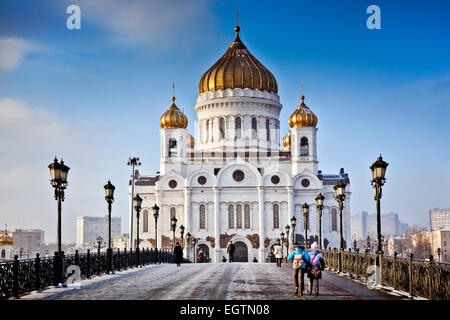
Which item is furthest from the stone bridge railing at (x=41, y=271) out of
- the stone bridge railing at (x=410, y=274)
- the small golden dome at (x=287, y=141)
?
the small golden dome at (x=287, y=141)

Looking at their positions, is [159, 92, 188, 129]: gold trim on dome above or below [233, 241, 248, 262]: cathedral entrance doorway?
above

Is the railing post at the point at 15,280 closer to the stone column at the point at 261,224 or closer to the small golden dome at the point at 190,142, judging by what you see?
the stone column at the point at 261,224

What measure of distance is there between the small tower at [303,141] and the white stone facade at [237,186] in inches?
4.2

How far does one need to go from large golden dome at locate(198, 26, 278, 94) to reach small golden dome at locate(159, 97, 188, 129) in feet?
16.7

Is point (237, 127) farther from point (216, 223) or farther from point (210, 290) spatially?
point (210, 290)

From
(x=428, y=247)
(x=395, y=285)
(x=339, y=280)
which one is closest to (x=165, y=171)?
(x=339, y=280)

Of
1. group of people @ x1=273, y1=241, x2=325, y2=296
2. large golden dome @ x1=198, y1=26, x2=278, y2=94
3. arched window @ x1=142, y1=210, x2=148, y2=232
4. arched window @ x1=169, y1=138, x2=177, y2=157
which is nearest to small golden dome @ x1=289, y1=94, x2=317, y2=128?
large golden dome @ x1=198, y1=26, x2=278, y2=94

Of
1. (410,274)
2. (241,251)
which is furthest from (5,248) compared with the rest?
(410,274)

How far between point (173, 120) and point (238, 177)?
31.7ft

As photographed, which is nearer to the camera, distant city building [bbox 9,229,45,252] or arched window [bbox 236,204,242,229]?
arched window [bbox 236,204,242,229]

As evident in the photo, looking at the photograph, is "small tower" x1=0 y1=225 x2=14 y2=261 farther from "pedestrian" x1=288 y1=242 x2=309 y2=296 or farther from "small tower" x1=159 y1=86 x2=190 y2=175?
"pedestrian" x1=288 y1=242 x2=309 y2=296

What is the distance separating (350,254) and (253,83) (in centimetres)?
4934

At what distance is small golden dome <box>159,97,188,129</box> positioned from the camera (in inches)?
2753

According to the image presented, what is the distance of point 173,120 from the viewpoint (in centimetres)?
6988
